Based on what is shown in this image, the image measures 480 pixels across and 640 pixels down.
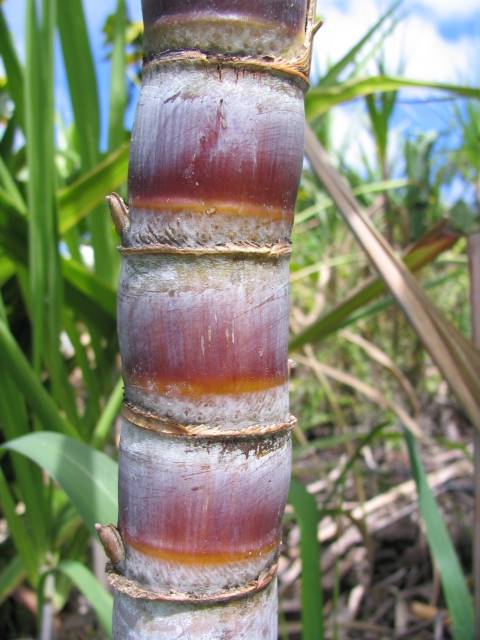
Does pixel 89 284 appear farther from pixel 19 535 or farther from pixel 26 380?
pixel 19 535

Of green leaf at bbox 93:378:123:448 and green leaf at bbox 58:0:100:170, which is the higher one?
green leaf at bbox 58:0:100:170

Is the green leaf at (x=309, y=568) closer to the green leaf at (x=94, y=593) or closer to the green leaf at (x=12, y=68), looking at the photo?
the green leaf at (x=94, y=593)

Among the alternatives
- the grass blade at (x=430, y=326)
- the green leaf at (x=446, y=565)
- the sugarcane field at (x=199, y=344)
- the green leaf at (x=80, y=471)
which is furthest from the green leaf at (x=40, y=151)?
the green leaf at (x=446, y=565)

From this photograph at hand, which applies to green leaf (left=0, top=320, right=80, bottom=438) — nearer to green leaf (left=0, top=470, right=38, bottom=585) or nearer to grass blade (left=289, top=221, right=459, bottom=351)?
green leaf (left=0, top=470, right=38, bottom=585)

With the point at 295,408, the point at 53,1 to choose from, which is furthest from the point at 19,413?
the point at 295,408

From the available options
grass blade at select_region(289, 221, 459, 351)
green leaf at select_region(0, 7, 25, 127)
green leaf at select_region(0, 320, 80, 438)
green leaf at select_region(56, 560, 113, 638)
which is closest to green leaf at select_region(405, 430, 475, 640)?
grass blade at select_region(289, 221, 459, 351)

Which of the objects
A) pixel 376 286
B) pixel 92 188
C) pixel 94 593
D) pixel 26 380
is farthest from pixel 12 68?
pixel 94 593

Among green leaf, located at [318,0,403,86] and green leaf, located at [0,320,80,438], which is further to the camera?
green leaf, located at [318,0,403,86]
